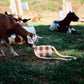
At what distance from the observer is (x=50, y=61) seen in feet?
16.6

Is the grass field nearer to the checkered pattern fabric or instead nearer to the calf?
the checkered pattern fabric

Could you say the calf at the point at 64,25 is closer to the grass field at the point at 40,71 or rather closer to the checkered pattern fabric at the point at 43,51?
the grass field at the point at 40,71

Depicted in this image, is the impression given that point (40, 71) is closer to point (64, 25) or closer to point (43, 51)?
point (43, 51)

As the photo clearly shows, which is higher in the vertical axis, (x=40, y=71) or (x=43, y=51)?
(x=43, y=51)

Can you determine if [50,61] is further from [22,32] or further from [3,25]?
[3,25]

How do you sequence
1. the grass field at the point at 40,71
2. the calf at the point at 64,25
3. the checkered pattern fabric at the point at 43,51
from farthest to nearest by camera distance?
the calf at the point at 64,25
the checkered pattern fabric at the point at 43,51
the grass field at the point at 40,71

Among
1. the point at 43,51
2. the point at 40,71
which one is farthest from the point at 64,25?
the point at 40,71

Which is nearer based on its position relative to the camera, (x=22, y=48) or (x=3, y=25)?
(x=3, y=25)

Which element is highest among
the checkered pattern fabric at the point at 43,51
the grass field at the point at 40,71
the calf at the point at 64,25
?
the calf at the point at 64,25

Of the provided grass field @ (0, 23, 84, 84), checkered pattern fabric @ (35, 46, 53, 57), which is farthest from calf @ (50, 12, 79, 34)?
checkered pattern fabric @ (35, 46, 53, 57)

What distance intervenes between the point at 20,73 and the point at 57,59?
4.44 feet

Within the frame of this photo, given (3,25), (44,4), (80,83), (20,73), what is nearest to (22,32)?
(3,25)

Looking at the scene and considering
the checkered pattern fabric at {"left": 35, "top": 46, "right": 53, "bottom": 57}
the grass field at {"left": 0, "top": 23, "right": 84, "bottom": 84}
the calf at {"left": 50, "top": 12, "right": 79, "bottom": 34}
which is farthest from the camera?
the calf at {"left": 50, "top": 12, "right": 79, "bottom": 34}

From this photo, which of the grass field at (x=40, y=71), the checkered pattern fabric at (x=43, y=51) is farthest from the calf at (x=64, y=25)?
the checkered pattern fabric at (x=43, y=51)
